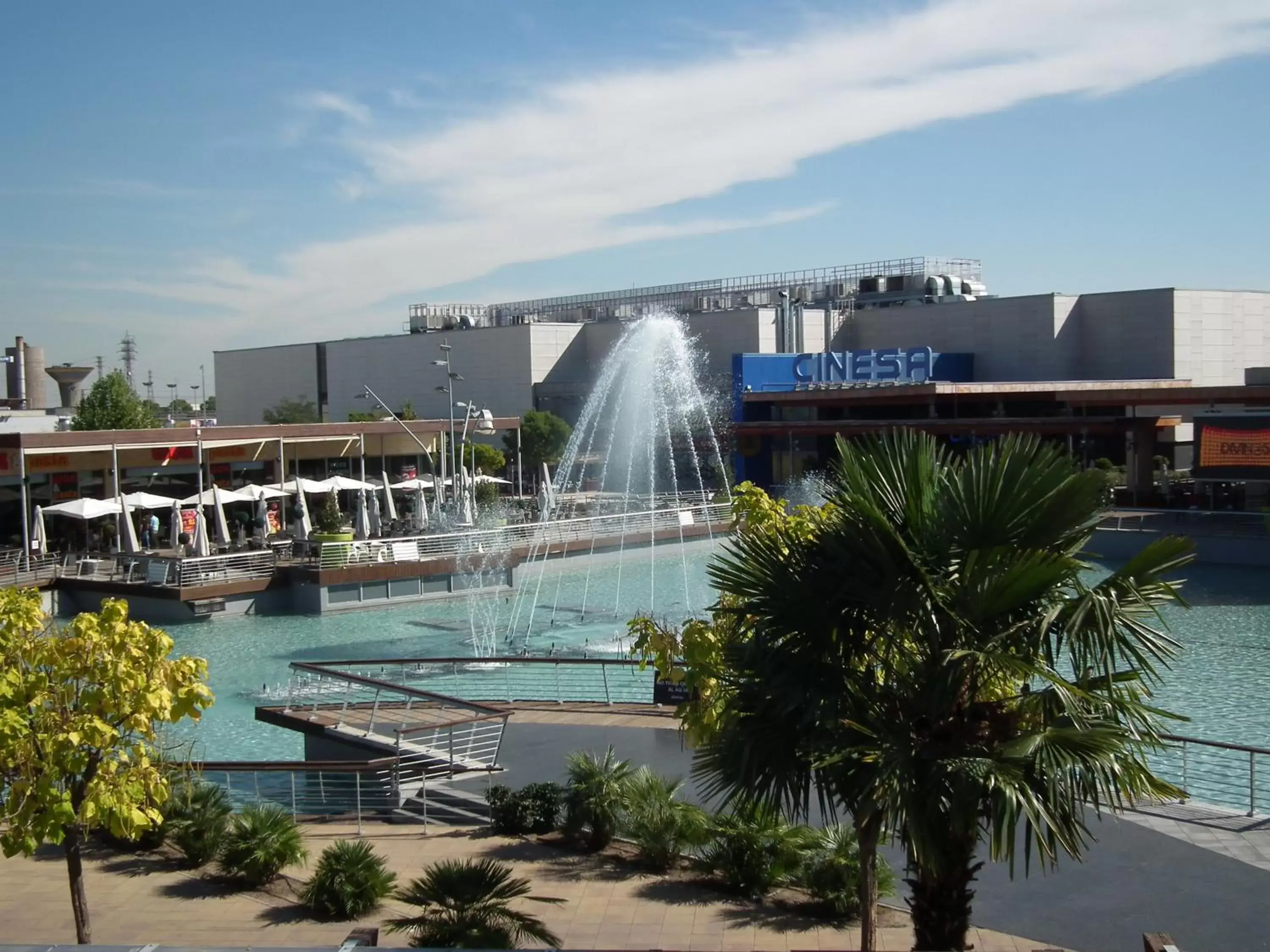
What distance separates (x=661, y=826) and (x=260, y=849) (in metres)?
3.48

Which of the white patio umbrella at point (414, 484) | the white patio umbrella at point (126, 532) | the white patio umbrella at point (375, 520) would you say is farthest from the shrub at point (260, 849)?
the white patio umbrella at point (414, 484)

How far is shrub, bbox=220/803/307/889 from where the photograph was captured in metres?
10.9

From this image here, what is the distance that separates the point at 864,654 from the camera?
775 centimetres

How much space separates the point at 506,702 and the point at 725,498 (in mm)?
32489

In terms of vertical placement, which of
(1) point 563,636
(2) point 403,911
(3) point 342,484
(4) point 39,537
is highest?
(3) point 342,484

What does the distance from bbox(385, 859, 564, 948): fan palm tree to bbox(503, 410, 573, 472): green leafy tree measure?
54.1m

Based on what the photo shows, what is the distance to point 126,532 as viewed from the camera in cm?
3666

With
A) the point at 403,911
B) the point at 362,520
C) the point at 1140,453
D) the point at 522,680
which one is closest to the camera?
the point at 403,911

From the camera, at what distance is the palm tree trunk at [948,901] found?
709cm

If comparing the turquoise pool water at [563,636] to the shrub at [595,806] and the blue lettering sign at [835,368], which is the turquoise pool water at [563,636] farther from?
the blue lettering sign at [835,368]

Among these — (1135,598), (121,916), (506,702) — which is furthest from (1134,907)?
(506,702)

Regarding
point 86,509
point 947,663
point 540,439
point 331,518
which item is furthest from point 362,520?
point 947,663

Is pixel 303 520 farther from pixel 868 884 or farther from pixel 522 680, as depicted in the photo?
pixel 868 884

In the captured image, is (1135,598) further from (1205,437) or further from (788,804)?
(1205,437)
